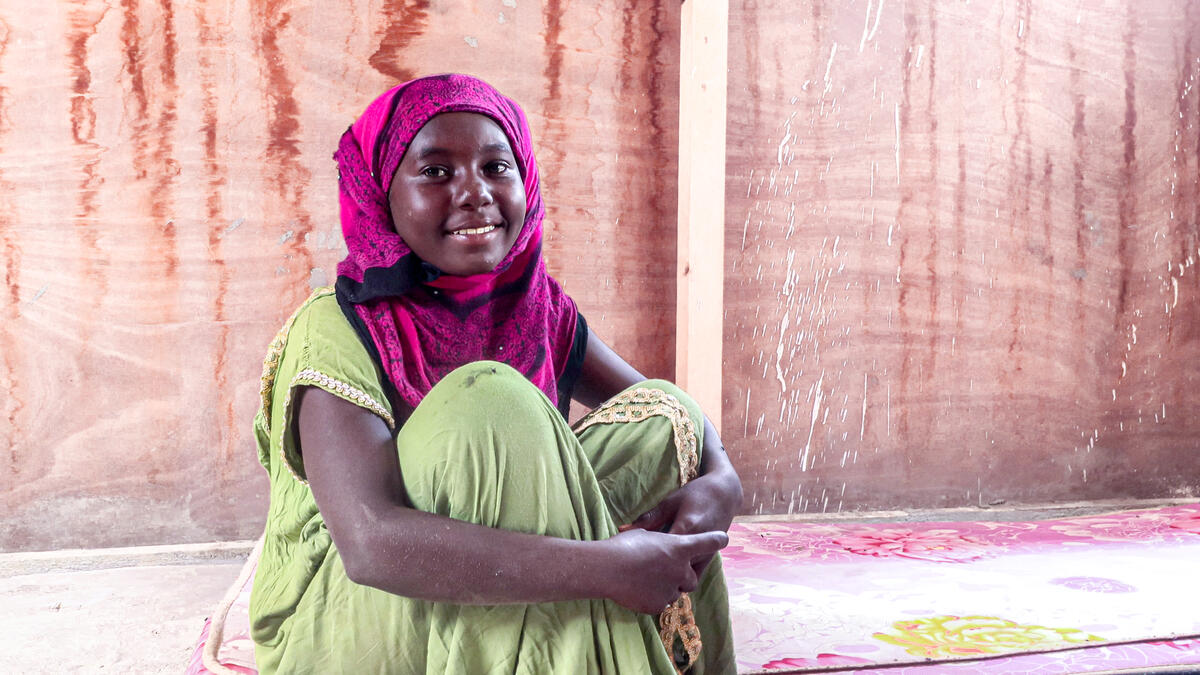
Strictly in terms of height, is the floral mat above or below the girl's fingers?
below

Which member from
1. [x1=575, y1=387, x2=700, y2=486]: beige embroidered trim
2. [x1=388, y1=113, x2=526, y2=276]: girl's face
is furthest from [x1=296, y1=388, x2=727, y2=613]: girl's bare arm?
[x1=388, y1=113, x2=526, y2=276]: girl's face

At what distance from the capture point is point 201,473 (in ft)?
8.87

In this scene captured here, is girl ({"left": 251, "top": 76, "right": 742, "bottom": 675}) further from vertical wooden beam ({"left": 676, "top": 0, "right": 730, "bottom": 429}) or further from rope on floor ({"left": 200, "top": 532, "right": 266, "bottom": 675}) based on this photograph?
vertical wooden beam ({"left": 676, "top": 0, "right": 730, "bottom": 429})

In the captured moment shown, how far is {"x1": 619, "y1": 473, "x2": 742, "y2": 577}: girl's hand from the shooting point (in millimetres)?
1365

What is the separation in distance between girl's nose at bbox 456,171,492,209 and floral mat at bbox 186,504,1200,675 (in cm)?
89

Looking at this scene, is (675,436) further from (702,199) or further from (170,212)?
(170,212)

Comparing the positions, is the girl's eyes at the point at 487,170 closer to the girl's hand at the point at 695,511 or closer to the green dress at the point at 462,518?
the green dress at the point at 462,518

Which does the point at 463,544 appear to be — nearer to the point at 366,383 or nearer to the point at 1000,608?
the point at 366,383

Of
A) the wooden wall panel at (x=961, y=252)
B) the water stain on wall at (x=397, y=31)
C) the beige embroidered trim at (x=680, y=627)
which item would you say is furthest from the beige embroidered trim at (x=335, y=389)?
the wooden wall panel at (x=961, y=252)

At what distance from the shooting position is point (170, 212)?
263 centimetres

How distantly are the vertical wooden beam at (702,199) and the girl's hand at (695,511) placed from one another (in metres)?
1.23

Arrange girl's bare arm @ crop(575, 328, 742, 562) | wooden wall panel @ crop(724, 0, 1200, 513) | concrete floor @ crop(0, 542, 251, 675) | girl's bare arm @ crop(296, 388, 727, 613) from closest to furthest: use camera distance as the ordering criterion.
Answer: girl's bare arm @ crop(296, 388, 727, 613) < girl's bare arm @ crop(575, 328, 742, 562) < concrete floor @ crop(0, 542, 251, 675) < wooden wall panel @ crop(724, 0, 1200, 513)

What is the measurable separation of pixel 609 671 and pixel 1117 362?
2.74m

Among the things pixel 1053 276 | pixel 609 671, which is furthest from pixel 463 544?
pixel 1053 276
